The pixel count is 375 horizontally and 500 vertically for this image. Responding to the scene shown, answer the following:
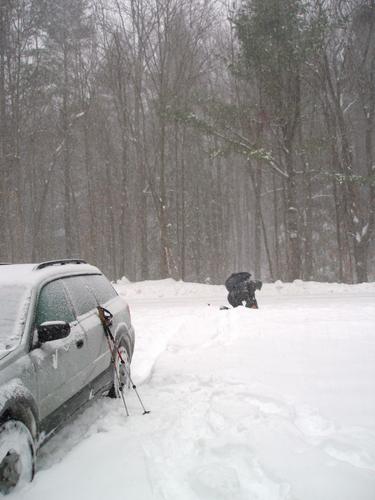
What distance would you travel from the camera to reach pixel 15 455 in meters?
3.22

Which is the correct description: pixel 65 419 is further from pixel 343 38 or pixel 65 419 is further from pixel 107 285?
pixel 343 38

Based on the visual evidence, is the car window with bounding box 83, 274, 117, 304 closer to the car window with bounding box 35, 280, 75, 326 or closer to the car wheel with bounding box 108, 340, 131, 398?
the car wheel with bounding box 108, 340, 131, 398

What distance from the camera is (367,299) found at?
1297 cm

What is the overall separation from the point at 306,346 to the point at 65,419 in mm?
4031

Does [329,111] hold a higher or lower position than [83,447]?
higher

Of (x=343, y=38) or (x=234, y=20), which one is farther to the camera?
(x=343, y=38)

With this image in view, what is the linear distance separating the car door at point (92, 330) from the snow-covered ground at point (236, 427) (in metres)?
0.41

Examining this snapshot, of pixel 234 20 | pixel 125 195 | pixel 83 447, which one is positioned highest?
pixel 234 20

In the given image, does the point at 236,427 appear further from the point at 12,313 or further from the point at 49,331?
the point at 12,313

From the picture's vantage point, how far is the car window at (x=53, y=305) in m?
4.09

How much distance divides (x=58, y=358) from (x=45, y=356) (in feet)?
0.72

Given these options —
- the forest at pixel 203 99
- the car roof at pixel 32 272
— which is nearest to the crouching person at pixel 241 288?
the car roof at pixel 32 272

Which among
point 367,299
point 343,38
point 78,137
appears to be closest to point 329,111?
point 343,38

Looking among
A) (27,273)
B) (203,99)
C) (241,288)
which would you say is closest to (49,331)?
(27,273)
